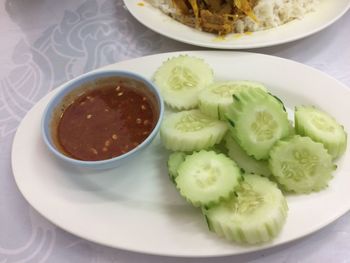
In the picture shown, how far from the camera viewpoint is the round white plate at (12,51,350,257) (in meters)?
1.35

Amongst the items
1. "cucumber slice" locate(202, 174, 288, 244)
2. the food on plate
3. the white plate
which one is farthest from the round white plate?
the food on plate

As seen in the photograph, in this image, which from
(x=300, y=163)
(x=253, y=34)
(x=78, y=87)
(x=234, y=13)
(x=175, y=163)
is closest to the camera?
(x=300, y=163)

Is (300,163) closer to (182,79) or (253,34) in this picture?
(182,79)

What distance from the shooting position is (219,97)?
1.59m

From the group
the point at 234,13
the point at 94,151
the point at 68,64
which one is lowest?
the point at 68,64

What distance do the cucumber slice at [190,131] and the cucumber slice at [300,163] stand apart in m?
0.23

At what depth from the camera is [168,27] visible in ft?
7.38

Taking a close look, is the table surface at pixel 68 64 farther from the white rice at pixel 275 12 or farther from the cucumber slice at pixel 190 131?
the cucumber slice at pixel 190 131

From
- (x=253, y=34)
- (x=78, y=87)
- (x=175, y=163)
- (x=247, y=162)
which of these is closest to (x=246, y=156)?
(x=247, y=162)

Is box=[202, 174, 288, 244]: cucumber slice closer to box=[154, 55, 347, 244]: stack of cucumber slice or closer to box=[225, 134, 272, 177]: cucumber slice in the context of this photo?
box=[154, 55, 347, 244]: stack of cucumber slice

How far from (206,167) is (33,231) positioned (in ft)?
2.27

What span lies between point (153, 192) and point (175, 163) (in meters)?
0.16

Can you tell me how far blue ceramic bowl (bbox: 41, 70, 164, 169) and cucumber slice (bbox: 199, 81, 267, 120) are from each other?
0.17m

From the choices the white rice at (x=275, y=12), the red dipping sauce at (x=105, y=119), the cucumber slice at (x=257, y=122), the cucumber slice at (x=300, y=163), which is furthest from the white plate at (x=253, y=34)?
the cucumber slice at (x=300, y=163)
